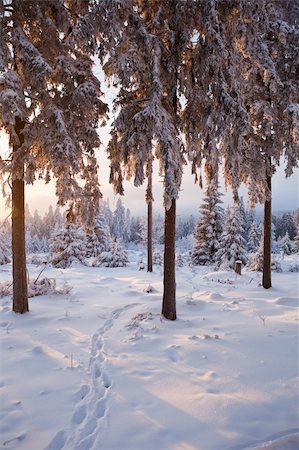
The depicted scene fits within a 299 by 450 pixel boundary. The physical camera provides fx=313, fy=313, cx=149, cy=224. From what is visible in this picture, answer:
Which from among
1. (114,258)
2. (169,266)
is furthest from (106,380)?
(114,258)

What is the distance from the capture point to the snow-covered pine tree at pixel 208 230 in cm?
3009

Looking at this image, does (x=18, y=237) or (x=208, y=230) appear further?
(x=208, y=230)

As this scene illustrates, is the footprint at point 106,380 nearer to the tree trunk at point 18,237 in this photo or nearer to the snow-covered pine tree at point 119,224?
the tree trunk at point 18,237

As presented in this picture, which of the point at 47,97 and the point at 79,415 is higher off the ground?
the point at 47,97

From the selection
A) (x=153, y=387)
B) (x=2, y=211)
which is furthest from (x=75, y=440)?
(x=2, y=211)

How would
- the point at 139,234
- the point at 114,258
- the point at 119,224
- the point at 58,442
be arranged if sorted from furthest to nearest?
the point at 119,224 < the point at 139,234 < the point at 114,258 < the point at 58,442

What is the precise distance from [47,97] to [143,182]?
128 inches

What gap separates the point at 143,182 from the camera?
22.1 feet

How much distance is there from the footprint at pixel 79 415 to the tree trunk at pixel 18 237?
16.6ft

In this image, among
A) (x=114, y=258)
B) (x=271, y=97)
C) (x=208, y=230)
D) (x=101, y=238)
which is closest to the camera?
(x=271, y=97)

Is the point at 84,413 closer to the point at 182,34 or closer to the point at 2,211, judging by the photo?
the point at 2,211

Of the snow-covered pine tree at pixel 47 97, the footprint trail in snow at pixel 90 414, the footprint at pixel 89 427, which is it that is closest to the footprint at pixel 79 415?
the footprint trail in snow at pixel 90 414

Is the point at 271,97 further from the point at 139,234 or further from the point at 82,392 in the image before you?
the point at 139,234

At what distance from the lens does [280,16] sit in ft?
34.5
